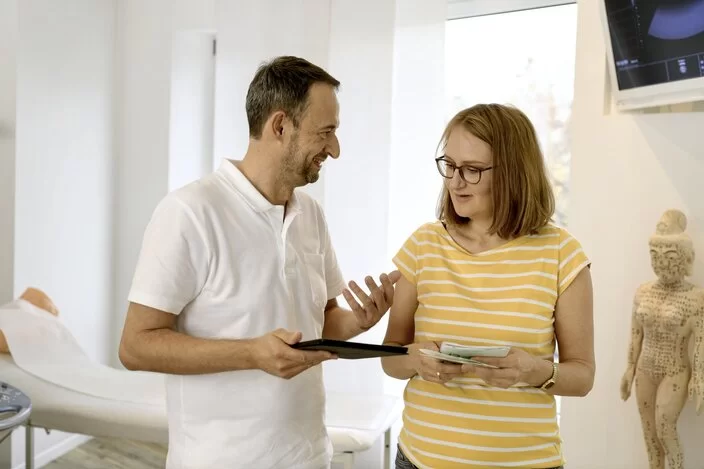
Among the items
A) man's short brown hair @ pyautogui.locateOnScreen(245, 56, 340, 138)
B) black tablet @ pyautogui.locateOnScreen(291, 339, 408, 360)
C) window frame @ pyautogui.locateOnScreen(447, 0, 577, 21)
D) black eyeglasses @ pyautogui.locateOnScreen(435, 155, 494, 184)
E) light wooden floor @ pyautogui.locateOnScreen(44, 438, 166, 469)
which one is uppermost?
window frame @ pyautogui.locateOnScreen(447, 0, 577, 21)

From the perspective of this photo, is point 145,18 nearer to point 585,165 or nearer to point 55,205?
point 55,205

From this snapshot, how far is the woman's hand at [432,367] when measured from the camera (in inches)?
58.5

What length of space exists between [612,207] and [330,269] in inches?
65.8

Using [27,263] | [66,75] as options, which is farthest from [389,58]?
[27,263]

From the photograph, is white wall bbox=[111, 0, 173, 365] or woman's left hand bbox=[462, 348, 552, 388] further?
white wall bbox=[111, 0, 173, 365]

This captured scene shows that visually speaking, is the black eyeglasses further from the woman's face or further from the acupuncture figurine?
the acupuncture figurine

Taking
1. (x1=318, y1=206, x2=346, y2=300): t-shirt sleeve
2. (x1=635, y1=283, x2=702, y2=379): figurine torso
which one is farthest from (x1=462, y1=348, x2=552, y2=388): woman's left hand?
(x1=635, y1=283, x2=702, y2=379): figurine torso

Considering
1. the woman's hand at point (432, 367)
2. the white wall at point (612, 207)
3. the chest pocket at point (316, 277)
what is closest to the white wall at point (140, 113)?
the white wall at point (612, 207)

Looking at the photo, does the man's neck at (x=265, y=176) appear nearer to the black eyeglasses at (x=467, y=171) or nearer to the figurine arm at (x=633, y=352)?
the black eyeglasses at (x=467, y=171)

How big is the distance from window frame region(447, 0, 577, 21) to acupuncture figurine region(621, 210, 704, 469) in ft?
4.09

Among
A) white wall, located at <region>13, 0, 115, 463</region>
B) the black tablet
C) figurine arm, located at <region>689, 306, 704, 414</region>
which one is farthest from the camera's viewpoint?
white wall, located at <region>13, 0, 115, 463</region>

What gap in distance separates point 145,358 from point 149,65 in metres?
3.07

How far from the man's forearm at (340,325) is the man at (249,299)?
0.07 meters

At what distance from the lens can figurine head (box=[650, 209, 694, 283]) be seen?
2.74 m
